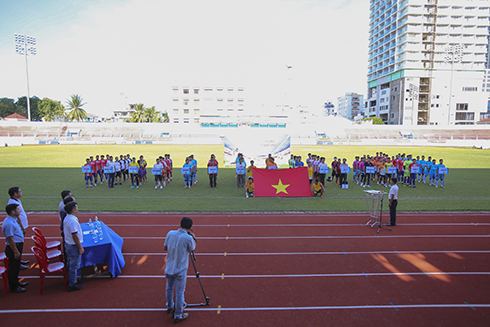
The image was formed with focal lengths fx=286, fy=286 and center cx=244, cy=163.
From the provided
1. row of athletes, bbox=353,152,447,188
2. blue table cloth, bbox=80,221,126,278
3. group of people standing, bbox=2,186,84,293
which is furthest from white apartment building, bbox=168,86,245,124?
group of people standing, bbox=2,186,84,293

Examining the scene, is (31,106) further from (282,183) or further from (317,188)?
(317,188)

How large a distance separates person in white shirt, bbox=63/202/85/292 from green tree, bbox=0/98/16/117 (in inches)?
4751

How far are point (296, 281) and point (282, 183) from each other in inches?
327

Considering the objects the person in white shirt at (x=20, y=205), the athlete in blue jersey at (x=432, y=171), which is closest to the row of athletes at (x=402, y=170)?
the athlete in blue jersey at (x=432, y=171)

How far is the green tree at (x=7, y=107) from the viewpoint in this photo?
9631cm

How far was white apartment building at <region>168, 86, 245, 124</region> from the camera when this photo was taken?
87875mm

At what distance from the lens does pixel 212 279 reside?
6.35m

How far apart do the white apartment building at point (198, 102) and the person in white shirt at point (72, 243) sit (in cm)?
8320

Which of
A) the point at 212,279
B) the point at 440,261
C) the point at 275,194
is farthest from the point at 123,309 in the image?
the point at 275,194

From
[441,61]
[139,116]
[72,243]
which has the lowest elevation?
[72,243]

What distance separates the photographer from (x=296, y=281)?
6254 millimetres

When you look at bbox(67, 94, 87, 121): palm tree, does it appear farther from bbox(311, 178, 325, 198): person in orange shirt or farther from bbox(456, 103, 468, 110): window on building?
bbox(456, 103, 468, 110): window on building

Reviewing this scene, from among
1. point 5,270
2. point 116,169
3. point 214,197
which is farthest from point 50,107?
point 5,270

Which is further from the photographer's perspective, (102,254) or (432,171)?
(432,171)
